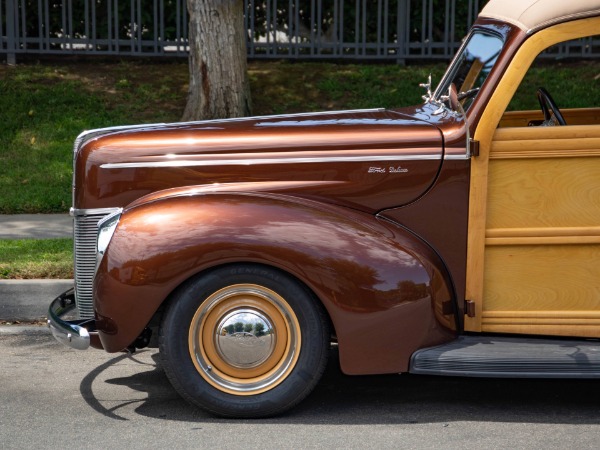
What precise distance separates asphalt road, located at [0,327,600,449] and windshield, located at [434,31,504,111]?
147 cm

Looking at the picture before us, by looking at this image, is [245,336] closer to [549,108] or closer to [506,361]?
[506,361]

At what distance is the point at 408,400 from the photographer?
5.27m

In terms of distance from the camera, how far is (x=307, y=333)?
15.9 feet

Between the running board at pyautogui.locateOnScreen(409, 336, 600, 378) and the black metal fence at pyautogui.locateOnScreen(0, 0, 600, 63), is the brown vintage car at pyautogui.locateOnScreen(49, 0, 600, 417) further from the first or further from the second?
the black metal fence at pyautogui.locateOnScreen(0, 0, 600, 63)

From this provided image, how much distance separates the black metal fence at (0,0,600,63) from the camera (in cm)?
1343

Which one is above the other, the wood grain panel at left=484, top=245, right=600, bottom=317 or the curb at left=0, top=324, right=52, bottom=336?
the wood grain panel at left=484, top=245, right=600, bottom=317

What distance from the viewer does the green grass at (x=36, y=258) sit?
7004mm

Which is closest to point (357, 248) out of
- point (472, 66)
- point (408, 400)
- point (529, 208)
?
point (529, 208)

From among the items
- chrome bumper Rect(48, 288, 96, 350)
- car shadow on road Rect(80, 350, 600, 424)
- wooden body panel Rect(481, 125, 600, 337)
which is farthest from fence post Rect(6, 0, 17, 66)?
wooden body panel Rect(481, 125, 600, 337)

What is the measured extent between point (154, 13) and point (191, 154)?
8.78 meters

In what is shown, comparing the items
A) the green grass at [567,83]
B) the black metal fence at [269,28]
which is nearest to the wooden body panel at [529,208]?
the green grass at [567,83]

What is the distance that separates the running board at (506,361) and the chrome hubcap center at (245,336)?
672 mm

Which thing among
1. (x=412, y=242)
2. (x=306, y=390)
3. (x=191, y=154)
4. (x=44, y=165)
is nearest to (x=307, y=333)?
(x=306, y=390)

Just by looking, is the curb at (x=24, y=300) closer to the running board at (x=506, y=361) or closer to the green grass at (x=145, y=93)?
the running board at (x=506, y=361)
